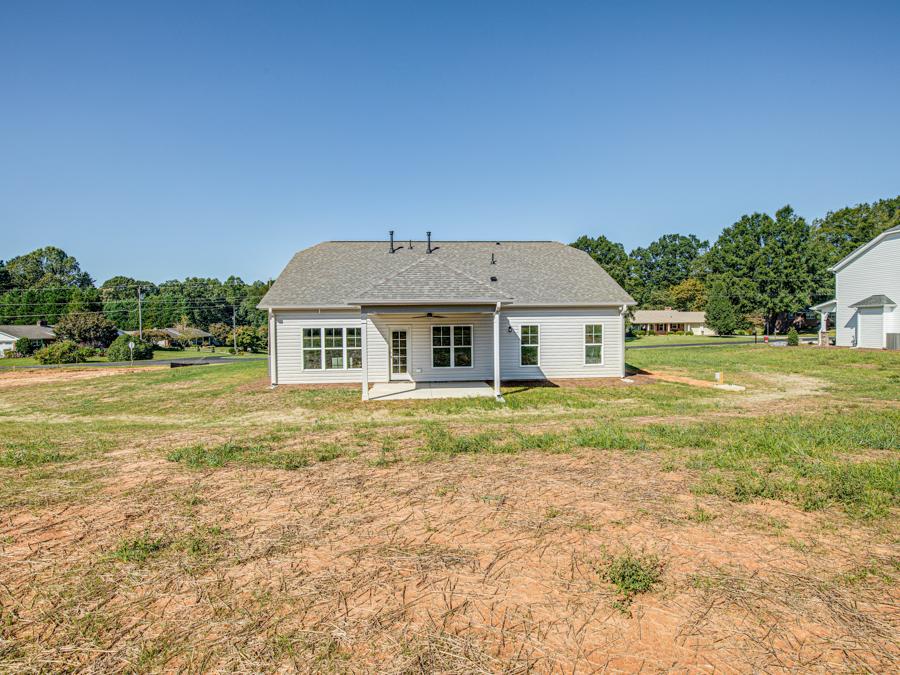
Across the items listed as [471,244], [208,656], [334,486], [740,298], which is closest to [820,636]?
[208,656]

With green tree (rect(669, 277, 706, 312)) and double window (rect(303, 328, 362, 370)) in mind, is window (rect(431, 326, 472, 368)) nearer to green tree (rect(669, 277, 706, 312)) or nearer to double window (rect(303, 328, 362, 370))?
double window (rect(303, 328, 362, 370))

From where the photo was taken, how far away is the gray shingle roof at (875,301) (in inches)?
1122

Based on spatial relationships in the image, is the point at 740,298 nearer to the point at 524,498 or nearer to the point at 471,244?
the point at 471,244

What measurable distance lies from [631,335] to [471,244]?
1611 inches

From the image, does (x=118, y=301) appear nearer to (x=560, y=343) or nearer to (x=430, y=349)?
(x=430, y=349)

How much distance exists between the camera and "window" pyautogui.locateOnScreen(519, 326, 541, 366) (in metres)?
18.2

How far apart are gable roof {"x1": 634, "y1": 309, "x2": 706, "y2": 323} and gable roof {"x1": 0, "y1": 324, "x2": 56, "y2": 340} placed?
81042mm

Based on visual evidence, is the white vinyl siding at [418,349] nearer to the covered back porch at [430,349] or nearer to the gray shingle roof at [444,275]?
the covered back porch at [430,349]

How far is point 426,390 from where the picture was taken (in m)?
15.4

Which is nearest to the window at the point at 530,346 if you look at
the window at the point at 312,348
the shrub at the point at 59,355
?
the window at the point at 312,348

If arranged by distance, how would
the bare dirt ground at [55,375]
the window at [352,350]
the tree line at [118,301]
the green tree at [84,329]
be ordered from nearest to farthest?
the window at [352,350] < the bare dirt ground at [55,375] < the green tree at [84,329] < the tree line at [118,301]

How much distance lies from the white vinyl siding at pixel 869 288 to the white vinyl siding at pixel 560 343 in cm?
2314

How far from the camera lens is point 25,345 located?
44094 mm

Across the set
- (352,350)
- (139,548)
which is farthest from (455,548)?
(352,350)
